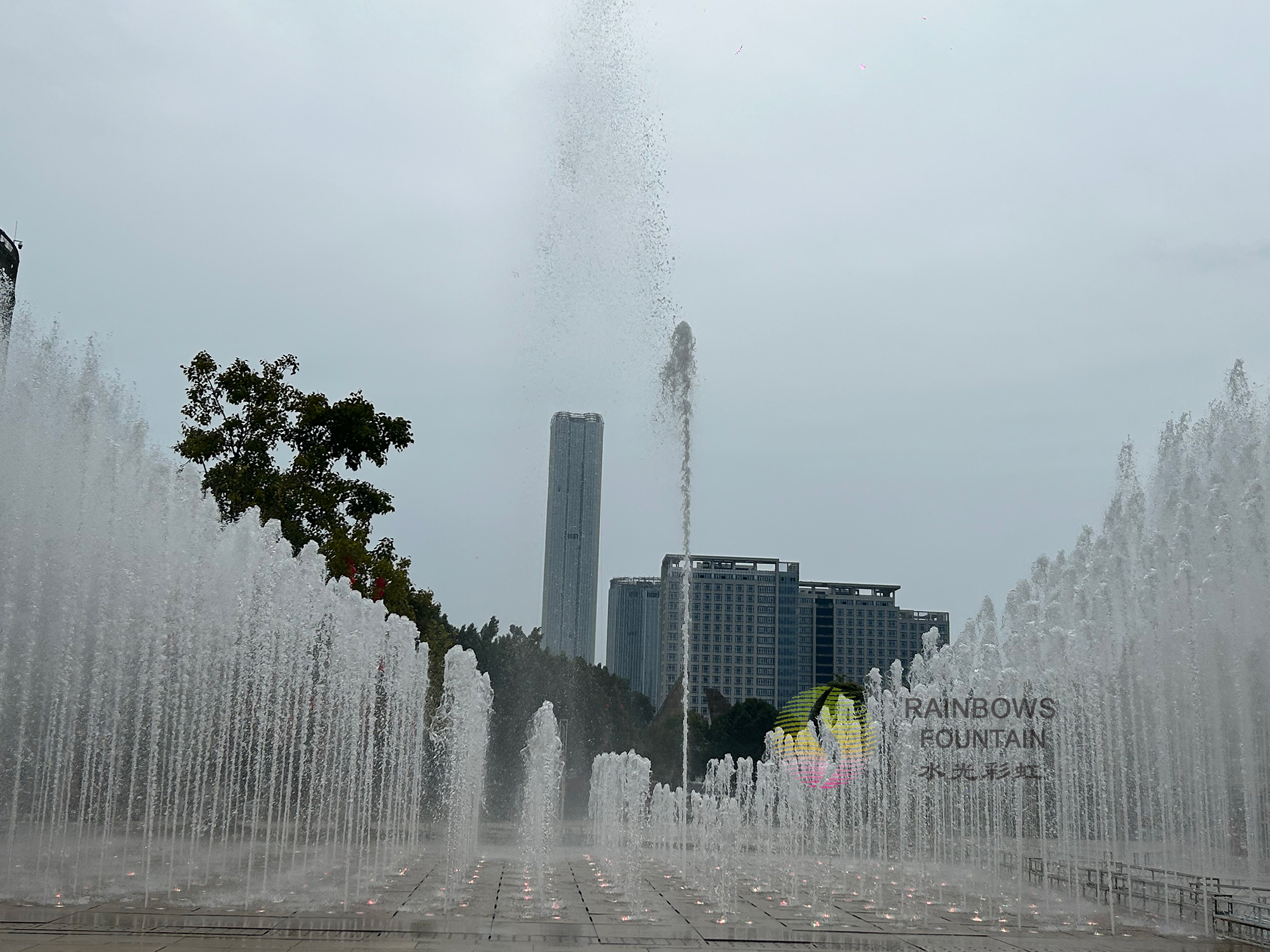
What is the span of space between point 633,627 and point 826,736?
11563 centimetres

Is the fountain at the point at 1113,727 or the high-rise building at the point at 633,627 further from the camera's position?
the high-rise building at the point at 633,627

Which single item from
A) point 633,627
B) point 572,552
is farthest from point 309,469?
point 633,627

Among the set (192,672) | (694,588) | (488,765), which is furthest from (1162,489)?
(694,588)

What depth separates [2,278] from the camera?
2583 cm

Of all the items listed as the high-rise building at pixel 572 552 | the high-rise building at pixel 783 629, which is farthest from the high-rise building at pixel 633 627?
the high-rise building at pixel 572 552

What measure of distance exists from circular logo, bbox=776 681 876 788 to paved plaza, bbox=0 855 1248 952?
21293 mm

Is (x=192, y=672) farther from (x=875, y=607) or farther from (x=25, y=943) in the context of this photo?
(x=875, y=607)

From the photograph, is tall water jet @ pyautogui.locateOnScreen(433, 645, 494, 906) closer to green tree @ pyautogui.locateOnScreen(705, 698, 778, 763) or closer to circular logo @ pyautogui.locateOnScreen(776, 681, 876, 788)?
circular logo @ pyautogui.locateOnScreen(776, 681, 876, 788)

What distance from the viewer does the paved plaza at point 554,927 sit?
11.0 metres

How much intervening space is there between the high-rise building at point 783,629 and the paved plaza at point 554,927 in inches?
4111

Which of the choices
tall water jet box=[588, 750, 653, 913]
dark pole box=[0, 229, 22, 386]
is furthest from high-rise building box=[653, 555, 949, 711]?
dark pole box=[0, 229, 22, 386]

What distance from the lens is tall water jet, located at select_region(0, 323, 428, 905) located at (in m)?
16.6

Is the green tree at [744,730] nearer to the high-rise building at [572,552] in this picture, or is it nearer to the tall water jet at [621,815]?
the tall water jet at [621,815]

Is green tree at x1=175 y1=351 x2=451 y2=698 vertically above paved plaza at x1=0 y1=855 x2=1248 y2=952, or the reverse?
green tree at x1=175 y1=351 x2=451 y2=698
